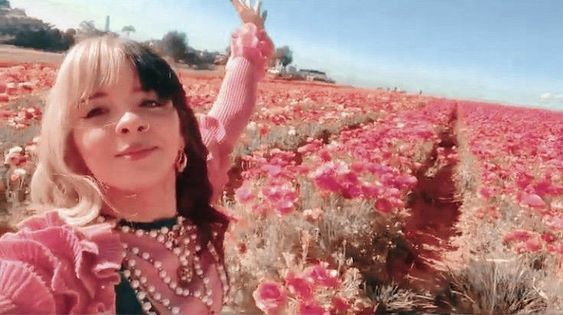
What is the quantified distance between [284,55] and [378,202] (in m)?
0.54

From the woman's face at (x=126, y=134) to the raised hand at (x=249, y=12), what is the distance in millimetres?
331

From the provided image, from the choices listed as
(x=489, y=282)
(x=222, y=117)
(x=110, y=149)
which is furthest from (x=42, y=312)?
(x=489, y=282)

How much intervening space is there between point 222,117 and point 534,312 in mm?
798

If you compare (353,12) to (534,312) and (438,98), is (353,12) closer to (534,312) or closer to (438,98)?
(438,98)

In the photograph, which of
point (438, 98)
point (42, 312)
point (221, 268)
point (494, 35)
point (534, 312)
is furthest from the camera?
point (534, 312)

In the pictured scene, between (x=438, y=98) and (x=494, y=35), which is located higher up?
(x=494, y=35)

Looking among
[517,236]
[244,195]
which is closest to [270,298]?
[244,195]

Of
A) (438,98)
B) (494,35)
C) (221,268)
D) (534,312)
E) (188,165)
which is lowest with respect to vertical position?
(534,312)

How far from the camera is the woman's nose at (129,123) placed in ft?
2.28

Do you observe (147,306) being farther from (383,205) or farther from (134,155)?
(383,205)

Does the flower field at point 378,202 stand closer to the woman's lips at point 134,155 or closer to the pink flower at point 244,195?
the pink flower at point 244,195

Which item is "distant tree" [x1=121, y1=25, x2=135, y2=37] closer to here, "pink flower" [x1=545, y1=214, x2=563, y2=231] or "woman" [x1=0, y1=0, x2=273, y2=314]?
"woman" [x1=0, y1=0, x2=273, y2=314]

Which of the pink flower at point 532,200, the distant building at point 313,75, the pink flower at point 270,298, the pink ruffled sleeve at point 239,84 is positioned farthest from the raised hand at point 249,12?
the pink flower at point 532,200

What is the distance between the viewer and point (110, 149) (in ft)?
2.32
